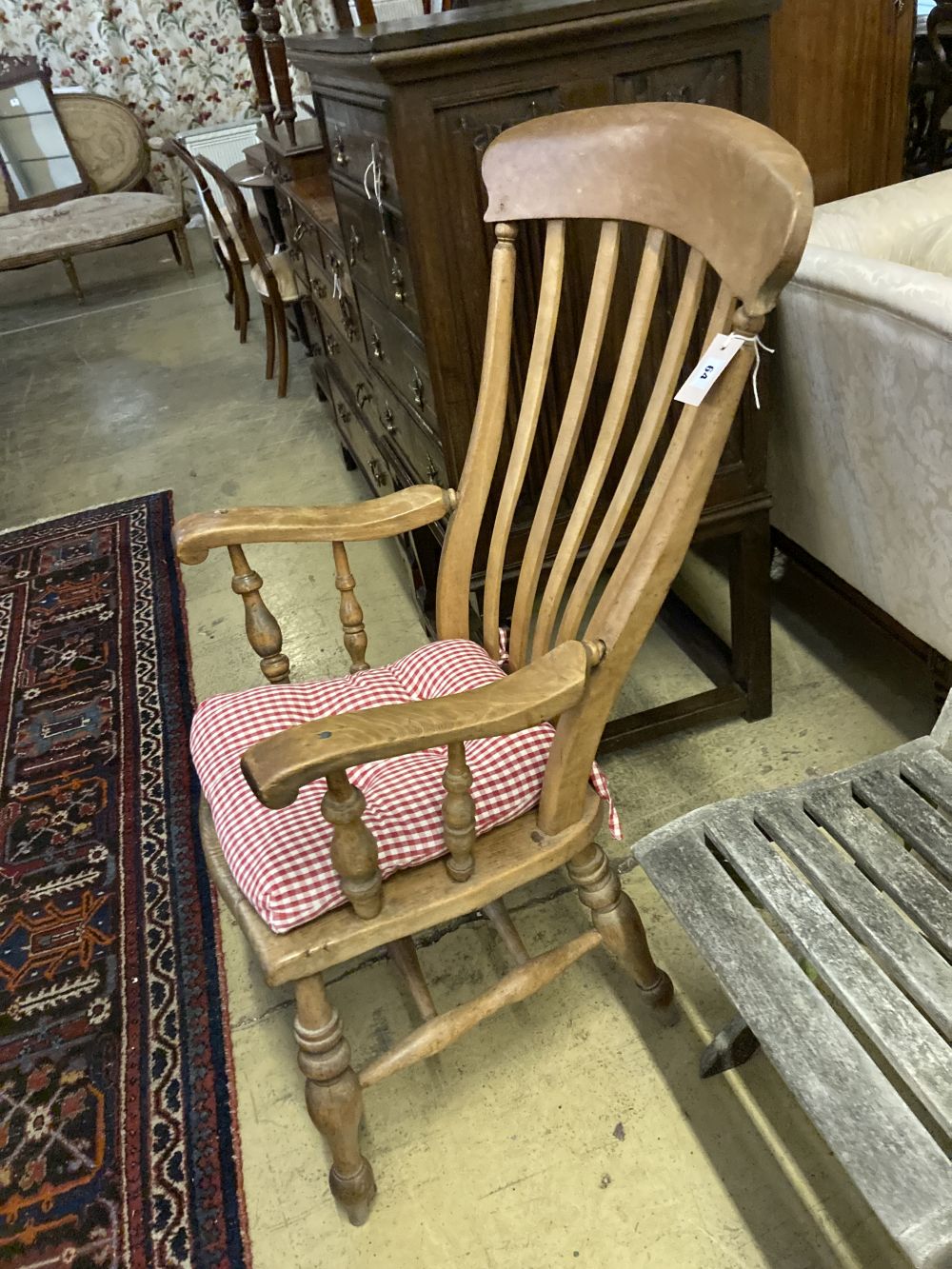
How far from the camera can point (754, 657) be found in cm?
187

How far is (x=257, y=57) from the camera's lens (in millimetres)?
3350

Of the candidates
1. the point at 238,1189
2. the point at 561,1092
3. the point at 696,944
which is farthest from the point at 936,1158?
the point at 238,1189

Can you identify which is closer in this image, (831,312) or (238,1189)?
(238,1189)

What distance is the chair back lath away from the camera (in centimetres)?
92

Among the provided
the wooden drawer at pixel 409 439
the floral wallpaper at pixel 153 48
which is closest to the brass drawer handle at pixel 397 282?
the wooden drawer at pixel 409 439

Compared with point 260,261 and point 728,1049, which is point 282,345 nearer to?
point 260,261

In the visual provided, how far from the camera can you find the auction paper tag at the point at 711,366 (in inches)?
35.9

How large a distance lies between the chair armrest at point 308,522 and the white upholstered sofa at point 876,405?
69 cm

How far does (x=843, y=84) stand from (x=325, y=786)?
245 cm

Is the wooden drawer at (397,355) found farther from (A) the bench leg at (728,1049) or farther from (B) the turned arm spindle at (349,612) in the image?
(A) the bench leg at (728,1049)

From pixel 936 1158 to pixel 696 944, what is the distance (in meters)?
A: 0.30

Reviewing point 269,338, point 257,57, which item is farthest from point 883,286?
point 269,338

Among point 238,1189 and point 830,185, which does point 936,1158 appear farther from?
point 830,185

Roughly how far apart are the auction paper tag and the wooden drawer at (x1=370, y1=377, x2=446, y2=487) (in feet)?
2.21
